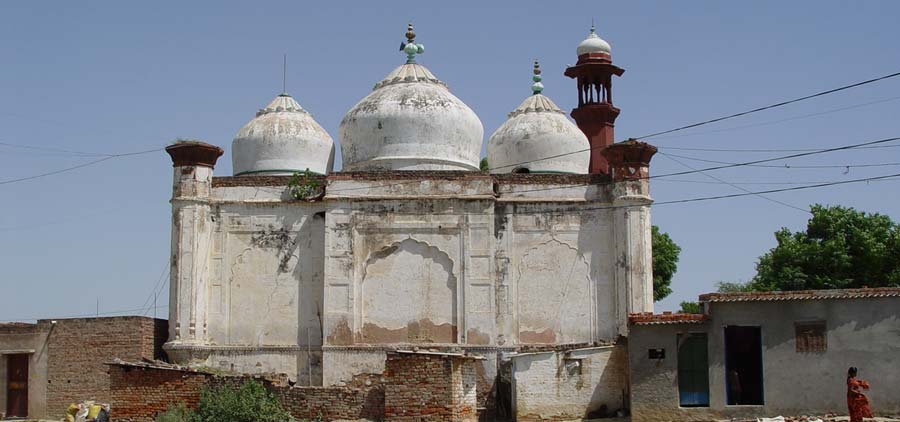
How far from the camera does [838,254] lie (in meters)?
37.2

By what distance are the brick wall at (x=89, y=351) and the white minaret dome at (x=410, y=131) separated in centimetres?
627

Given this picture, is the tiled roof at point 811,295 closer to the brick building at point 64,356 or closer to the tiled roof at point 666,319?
the tiled roof at point 666,319

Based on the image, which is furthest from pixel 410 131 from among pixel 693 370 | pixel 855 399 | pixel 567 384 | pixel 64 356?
pixel 855 399

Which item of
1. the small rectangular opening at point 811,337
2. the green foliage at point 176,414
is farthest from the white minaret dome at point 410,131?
the small rectangular opening at point 811,337

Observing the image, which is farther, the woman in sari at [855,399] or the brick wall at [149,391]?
the brick wall at [149,391]

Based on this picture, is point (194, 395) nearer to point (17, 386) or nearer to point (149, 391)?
point (149, 391)

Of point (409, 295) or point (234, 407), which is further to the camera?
point (409, 295)

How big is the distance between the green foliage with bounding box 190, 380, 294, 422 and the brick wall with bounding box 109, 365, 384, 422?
20 centimetres

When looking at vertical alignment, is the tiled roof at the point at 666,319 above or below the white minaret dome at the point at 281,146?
below

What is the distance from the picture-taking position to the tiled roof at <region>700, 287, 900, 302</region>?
22438 mm

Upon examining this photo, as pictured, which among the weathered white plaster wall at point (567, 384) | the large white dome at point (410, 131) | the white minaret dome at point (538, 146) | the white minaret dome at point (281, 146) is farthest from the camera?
the white minaret dome at point (538, 146)

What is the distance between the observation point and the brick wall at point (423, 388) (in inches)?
890

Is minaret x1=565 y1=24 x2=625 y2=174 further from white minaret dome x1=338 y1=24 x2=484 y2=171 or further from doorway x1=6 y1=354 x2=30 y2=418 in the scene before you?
doorway x1=6 y1=354 x2=30 y2=418

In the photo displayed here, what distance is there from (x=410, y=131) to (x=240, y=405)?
8.20 meters
